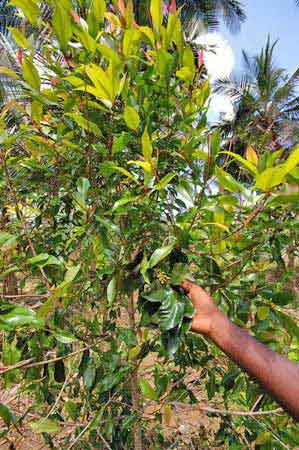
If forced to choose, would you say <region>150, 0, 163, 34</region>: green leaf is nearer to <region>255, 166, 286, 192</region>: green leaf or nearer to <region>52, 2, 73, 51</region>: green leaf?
<region>52, 2, 73, 51</region>: green leaf

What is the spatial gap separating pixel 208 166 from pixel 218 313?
0.73 ft

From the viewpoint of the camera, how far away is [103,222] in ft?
2.08

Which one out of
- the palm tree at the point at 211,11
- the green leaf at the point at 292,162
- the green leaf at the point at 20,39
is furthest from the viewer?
the palm tree at the point at 211,11

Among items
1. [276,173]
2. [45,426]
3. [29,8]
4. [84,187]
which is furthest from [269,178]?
[45,426]

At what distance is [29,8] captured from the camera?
626 mm

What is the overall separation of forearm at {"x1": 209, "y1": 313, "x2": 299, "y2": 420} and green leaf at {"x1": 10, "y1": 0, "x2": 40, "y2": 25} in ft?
1.95

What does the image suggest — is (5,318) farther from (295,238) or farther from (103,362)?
(295,238)

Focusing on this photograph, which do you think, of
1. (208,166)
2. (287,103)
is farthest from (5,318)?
(287,103)

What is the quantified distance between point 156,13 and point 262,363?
582mm

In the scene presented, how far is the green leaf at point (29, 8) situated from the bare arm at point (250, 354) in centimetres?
53

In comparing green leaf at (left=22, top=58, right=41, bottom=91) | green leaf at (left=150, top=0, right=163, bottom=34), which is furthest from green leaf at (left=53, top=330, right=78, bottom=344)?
green leaf at (left=150, top=0, right=163, bottom=34)

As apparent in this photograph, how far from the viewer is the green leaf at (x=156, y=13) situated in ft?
2.04

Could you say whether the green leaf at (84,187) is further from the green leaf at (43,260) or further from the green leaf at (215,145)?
the green leaf at (215,145)

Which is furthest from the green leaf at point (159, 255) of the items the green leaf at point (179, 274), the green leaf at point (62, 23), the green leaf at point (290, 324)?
the green leaf at point (62, 23)
